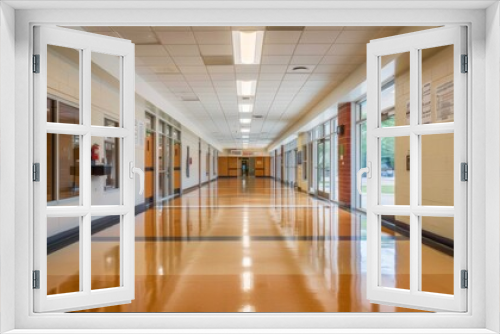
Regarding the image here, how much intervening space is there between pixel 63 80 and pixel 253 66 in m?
3.50

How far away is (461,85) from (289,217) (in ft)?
20.3

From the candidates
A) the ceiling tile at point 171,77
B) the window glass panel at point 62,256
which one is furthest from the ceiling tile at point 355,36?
the window glass panel at point 62,256

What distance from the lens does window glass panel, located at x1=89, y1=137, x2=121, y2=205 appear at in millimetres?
7246

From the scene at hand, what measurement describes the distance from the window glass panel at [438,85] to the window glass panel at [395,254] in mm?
1754

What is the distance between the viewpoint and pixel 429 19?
254cm

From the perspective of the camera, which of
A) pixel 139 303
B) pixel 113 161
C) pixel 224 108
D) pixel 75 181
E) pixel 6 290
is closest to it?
pixel 6 290

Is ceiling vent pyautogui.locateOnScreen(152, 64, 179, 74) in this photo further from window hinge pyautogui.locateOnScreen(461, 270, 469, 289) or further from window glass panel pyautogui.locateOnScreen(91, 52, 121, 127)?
window hinge pyautogui.locateOnScreen(461, 270, 469, 289)

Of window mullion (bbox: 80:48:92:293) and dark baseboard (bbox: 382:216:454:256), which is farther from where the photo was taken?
dark baseboard (bbox: 382:216:454:256)

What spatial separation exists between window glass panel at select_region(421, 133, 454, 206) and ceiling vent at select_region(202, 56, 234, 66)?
12.1ft

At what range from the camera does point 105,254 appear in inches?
199

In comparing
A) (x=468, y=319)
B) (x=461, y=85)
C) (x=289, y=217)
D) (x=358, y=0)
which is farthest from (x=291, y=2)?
(x=289, y=217)

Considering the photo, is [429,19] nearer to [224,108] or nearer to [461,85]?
[461,85]

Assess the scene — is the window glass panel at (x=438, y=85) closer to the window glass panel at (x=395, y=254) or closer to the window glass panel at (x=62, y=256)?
the window glass panel at (x=395, y=254)

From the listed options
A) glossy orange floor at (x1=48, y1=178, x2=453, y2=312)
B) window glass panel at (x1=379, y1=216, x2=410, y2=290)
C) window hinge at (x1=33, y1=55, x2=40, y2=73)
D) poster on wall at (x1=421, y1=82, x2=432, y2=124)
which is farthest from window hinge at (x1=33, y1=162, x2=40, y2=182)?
poster on wall at (x1=421, y1=82, x2=432, y2=124)
